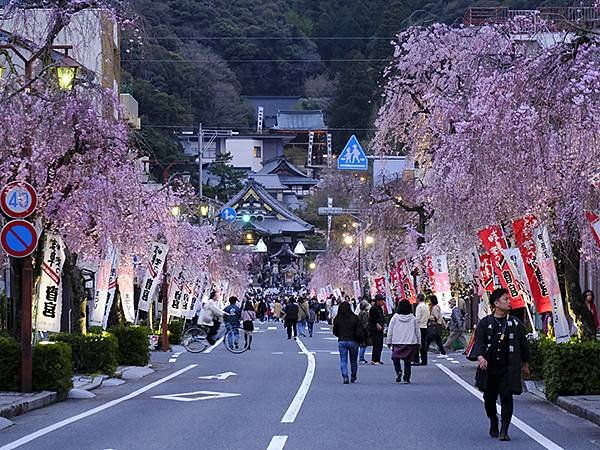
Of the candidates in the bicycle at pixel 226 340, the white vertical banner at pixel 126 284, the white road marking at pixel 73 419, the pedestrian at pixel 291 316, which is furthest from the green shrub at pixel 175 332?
the white road marking at pixel 73 419

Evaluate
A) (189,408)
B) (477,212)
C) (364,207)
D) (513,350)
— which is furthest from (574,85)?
(364,207)

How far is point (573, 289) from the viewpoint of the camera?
19188 mm

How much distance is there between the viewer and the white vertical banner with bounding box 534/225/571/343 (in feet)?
61.1

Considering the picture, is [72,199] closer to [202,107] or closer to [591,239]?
[591,239]

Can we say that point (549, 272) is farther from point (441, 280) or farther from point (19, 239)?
point (441, 280)

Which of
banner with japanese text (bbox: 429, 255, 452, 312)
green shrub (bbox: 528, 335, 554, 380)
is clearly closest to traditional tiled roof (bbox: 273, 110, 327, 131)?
banner with japanese text (bbox: 429, 255, 452, 312)

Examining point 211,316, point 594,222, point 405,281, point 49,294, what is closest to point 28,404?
point 49,294

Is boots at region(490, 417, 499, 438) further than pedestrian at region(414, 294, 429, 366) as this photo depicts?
No

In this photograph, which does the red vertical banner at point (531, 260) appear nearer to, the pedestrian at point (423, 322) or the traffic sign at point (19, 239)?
the pedestrian at point (423, 322)

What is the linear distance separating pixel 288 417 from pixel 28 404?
3.98m

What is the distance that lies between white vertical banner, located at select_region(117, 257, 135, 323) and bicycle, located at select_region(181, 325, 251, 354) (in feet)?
21.5

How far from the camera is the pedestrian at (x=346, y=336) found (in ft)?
71.8

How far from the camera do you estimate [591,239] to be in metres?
18.9

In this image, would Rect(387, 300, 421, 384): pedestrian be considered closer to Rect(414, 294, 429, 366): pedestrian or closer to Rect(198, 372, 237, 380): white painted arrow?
Rect(198, 372, 237, 380): white painted arrow
